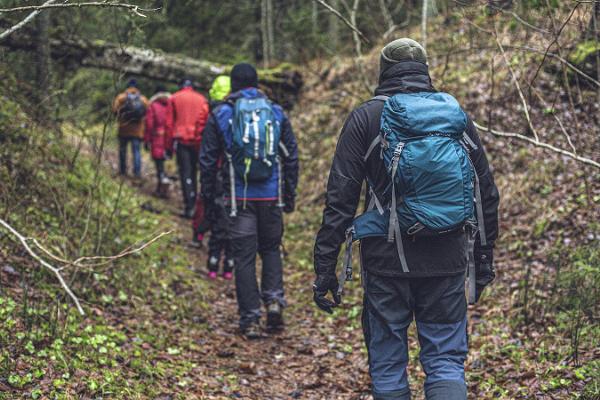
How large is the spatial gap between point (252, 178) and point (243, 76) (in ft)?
3.43

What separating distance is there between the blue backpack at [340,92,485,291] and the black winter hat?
301 centimetres

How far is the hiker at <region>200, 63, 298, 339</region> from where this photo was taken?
5.95m

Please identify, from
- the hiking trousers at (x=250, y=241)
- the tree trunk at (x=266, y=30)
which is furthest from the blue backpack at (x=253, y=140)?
the tree trunk at (x=266, y=30)

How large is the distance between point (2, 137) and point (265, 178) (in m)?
3.35

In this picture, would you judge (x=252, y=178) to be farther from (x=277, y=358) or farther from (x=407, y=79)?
(x=407, y=79)

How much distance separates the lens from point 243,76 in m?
6.18

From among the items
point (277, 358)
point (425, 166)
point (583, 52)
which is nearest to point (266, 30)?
point (583, 52)

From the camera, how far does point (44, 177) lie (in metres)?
7.36

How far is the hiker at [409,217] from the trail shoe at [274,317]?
272cm

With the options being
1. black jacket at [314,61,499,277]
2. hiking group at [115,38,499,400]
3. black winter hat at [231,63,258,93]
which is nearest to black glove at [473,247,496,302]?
hiking group at [115,38,499,400]

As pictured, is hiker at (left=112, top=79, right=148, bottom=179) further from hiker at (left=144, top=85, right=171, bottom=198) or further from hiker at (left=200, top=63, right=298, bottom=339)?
hiker at (left=200, top=63, right=298, bottom=339)

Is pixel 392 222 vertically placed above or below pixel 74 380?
above

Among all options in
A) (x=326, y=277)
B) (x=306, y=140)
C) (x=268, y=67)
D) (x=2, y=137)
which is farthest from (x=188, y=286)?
(x=268, y=67)

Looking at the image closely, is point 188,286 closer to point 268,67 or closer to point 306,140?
point 306,140
